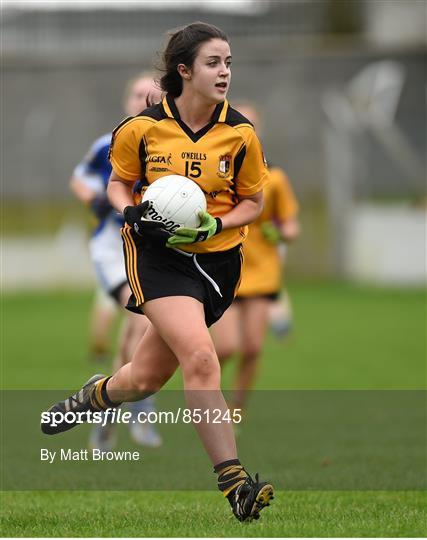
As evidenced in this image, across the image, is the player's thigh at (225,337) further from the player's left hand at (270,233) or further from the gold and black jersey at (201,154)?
the gold and black jersey at (201,154)

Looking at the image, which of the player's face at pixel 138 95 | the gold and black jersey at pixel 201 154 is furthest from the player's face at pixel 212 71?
the player's face at pixel 138 95

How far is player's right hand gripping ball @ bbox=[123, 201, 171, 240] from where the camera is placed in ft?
18.8

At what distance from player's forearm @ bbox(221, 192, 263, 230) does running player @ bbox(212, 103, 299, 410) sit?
3560mm

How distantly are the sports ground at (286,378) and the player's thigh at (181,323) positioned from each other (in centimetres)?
75

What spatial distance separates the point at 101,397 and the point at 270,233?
3833 millimetres

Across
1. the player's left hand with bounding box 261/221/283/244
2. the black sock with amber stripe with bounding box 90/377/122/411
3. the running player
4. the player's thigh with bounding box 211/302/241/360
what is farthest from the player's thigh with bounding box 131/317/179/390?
the player's left hand with bounding box 261/221/283/244

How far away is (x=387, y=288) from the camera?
23484 millimetres

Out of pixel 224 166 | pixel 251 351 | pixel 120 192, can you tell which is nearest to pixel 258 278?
pixel 251 351

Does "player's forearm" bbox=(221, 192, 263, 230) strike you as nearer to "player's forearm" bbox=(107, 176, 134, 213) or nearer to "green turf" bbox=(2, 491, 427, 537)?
"player's forearm" bbox=(107, 176, 134, 213)

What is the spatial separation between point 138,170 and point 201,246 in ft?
1.51

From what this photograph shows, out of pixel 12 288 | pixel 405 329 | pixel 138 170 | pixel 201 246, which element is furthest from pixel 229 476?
pixel 12 288

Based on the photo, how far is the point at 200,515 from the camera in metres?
5.95

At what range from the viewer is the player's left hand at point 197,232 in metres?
5.71

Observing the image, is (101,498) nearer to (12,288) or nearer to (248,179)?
(248,179)
